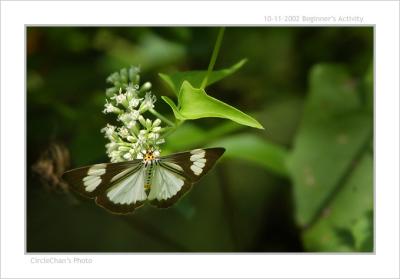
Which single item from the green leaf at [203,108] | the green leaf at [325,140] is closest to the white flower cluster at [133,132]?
the green leaf at [203,108]

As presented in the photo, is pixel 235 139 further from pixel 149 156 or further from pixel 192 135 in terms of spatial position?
pixel 149 156

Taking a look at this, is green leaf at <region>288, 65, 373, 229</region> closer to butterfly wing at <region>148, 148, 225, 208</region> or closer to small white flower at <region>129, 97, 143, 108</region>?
butterfly wing at <region>148, 148, 225, 208</region>

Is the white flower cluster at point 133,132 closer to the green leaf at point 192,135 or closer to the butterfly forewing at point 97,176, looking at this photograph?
the butterfly forewing at point 97,176

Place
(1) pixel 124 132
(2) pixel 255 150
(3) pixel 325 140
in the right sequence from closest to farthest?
(1) pixel 124 132 < (2) pixel 255 150 < (3) pixel 325 140

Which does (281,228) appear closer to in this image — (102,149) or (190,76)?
(102,149)

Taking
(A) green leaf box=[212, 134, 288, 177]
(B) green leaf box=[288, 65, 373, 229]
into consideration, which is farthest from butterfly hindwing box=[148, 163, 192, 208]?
(B) green leaf box=[288, 65, 373, 229]

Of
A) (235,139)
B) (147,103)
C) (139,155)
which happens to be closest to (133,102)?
(147,103)

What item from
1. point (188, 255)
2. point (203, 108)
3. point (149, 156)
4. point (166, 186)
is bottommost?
point (188, 255)

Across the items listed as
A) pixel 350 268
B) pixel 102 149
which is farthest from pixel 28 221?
pixel 350 268
